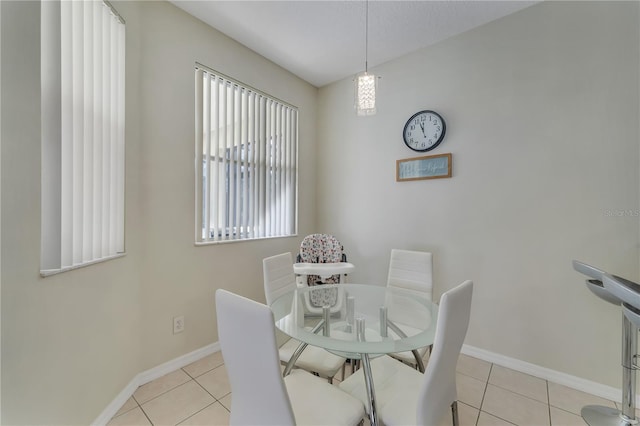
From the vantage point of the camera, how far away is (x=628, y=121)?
166 centimetres

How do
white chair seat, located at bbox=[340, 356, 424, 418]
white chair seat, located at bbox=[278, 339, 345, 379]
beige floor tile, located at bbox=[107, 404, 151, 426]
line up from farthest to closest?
beige floor tile, located at bbox=[107, 404, 151, 426] < white chair seat, located at bbox=[278, 339, 345, 379] < white chair seat, located at bbox=[340, 356, 424, 418]

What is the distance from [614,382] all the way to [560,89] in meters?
2.12

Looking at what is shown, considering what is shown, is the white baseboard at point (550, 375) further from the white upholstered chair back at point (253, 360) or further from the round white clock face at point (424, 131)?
the white upholstered chair back at point (253, 360)

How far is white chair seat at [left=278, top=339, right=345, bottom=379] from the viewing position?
1.40 metres

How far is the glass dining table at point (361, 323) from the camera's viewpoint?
3.64ft

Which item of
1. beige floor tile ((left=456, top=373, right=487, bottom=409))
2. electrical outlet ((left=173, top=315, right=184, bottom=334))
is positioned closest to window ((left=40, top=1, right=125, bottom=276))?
electrical outlet ((left=173, top=315, right=184, bottom=334))

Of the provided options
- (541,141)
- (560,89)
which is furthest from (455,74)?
(541,141)

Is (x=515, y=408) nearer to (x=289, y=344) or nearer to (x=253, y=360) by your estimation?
(x=289, y=344)

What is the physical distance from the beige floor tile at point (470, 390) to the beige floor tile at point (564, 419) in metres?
0.38

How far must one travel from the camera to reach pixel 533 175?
198cm

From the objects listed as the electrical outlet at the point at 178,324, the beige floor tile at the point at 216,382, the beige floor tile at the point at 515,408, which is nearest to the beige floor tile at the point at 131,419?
the beige floor tile at the point at 216,382

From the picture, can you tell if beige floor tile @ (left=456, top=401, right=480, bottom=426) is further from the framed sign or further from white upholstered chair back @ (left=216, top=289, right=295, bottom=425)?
the framed sign

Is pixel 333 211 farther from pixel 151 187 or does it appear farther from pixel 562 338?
pixel 562 338

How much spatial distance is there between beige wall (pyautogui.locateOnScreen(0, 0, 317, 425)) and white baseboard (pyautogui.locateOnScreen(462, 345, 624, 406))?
87.2 inches
